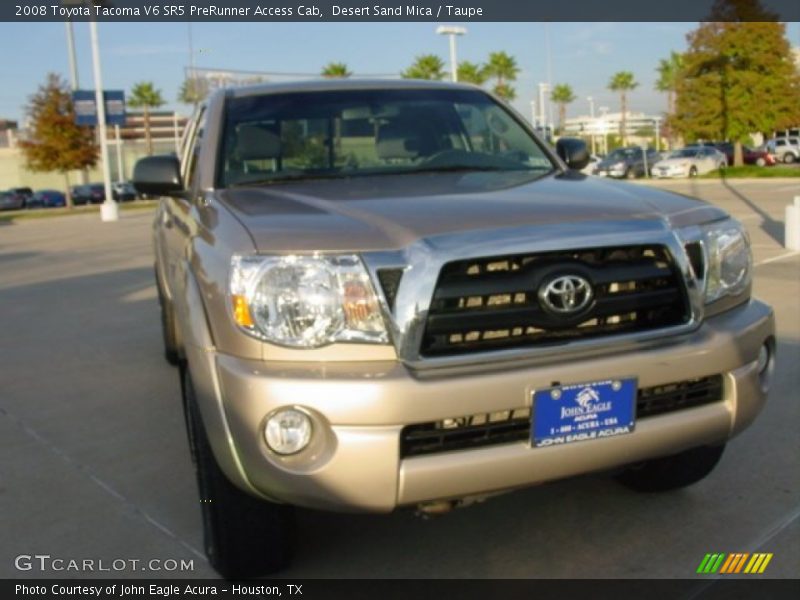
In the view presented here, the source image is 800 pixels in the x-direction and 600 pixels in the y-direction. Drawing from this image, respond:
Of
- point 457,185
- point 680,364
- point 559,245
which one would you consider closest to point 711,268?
point 680,364

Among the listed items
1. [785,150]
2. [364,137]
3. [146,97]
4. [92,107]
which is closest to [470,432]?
[364,137]

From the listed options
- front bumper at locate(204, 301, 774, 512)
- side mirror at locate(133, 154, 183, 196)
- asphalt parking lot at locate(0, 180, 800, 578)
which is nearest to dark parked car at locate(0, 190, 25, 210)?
asphalt parking lot at locate(0, 180, 800, 578)

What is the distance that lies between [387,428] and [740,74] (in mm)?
35447

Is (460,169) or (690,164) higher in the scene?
(460,169)

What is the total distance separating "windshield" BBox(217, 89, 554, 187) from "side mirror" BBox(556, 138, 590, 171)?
19 cm

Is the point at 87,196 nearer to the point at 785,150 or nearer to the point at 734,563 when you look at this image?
the point at 785,150

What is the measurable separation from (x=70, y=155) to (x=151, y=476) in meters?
38.7

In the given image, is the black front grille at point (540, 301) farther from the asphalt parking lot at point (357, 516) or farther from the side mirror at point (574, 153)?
the side mirror at point (574, 153)

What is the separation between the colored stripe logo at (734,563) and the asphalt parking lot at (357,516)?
0.04m

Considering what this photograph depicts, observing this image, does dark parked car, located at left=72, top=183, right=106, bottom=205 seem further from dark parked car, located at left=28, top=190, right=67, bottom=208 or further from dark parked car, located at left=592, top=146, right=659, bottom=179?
dark parked car, located at left=592, top=146, right=659, bottom=179

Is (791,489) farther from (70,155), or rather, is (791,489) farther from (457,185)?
(70,155)

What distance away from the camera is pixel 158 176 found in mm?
3930

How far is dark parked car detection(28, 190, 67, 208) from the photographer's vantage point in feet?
166

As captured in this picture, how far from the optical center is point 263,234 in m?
Result: 2.80
